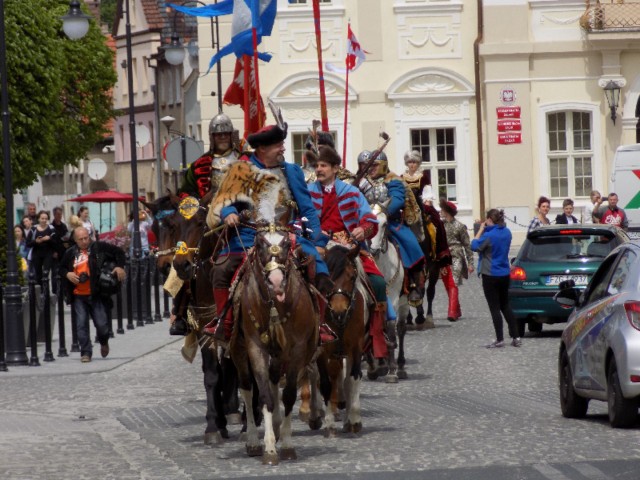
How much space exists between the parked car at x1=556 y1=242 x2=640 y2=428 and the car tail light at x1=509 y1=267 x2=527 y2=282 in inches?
365

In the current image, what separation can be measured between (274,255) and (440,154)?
35233 mm

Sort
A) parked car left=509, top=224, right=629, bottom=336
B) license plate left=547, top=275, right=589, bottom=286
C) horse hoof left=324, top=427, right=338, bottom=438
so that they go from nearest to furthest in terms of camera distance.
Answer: horse hoof left=324, top=427, right=338, bottom=438 < license plate left=547, top=275, right=589, bottom=286 < parked car left=509, top=224, right=629, bottom=336

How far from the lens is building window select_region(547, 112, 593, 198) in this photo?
4578 centimetres

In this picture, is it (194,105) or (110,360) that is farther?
(194,105)

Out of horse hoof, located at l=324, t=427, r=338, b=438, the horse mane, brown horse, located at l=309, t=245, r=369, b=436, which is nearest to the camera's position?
horse hoof, located at l=324, t=427, r=338, b=438

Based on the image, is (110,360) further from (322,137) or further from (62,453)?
(62,453)

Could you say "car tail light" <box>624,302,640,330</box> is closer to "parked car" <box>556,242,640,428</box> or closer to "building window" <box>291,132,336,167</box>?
"parked car" <box>556,242,640,428</box>

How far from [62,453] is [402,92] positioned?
33.7m

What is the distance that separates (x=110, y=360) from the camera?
21.8 metres

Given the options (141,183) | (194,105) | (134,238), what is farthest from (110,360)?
(141,183)

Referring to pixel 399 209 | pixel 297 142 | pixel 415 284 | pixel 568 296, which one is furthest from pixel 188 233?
pixel 297 142

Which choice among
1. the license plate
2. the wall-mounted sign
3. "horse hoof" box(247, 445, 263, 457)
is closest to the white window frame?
the wall-mounted sign

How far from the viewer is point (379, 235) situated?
17.0 meters

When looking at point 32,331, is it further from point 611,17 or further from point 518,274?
point 611,17
